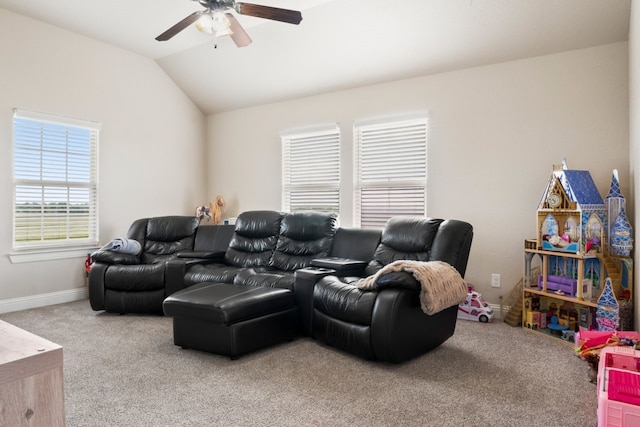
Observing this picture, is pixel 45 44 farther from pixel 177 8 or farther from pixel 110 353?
pixel 110 353

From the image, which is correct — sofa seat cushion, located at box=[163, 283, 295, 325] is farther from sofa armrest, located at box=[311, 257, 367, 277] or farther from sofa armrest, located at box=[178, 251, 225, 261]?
sofa armrest, located at box=[178, 251, 225, 261]

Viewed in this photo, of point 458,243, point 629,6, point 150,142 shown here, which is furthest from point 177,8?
point 629,6

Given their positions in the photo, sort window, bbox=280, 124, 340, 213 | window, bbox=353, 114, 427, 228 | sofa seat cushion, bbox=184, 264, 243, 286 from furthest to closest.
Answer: window, bbox=280, 124, 340, 213 < window, bbox=353, 114, 427, 228 < sofa seat cushion, bbox=184, 264, 243, 286

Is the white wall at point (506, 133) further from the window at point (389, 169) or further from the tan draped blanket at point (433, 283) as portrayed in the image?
the tan draped blanket at point (433, 283)

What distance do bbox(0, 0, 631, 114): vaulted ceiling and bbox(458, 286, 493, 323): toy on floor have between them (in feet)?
7.63

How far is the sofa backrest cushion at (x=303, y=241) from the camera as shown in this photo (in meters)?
4.09

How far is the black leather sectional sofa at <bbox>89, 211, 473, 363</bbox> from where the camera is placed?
2781 mm

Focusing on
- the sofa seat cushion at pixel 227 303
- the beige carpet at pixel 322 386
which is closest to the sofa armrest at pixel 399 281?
the beige carpet at pixel 322 386

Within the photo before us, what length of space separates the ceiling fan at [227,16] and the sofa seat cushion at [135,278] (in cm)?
223

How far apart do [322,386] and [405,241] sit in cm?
149

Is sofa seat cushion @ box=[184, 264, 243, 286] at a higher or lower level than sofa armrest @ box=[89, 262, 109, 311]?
higher

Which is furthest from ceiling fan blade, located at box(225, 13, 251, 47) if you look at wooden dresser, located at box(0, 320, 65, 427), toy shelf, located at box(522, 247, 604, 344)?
toy shelf, located at box(522, 247, 604, 344)

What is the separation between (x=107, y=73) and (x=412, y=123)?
12.5 ft

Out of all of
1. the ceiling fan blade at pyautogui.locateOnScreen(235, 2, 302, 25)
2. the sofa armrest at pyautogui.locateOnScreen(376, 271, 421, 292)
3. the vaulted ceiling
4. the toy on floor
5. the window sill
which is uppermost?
the vaulted ceiling
